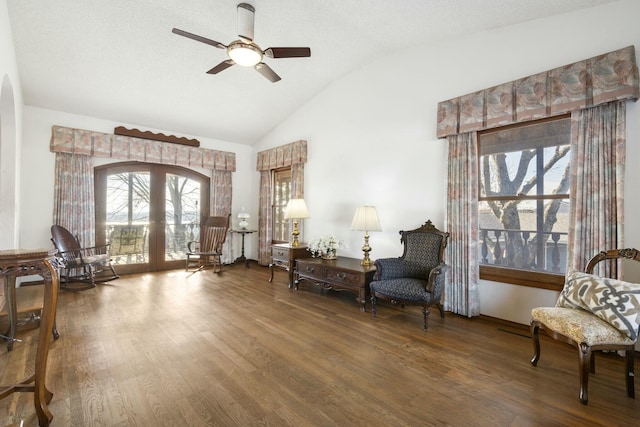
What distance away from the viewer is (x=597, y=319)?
196cm

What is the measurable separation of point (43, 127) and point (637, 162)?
7.53 m

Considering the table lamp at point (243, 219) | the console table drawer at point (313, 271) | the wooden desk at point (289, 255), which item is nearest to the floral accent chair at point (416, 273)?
the console table drawer at point (313, 271)

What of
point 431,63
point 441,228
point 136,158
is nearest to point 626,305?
point 441,228

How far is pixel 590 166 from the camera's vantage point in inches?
102

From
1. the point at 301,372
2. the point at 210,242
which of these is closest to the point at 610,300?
the point at 301,372

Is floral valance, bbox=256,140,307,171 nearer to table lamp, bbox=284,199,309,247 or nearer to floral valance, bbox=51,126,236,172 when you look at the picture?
floral valance, bbox=51,126,236,172

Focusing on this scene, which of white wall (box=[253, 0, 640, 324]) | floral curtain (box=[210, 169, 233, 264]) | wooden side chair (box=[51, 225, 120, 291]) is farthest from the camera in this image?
floral curtain (box=[210, 169, 233, 264])

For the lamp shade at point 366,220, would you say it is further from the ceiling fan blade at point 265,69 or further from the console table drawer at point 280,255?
the ceiling fan blade at point 265,69

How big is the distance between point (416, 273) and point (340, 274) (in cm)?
97

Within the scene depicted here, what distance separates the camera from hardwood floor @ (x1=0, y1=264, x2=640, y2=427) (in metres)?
1.69

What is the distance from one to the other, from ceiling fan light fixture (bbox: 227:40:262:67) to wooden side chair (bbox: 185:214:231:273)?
10.9 ft

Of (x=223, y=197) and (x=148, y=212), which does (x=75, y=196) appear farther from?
(x=223, y=197)

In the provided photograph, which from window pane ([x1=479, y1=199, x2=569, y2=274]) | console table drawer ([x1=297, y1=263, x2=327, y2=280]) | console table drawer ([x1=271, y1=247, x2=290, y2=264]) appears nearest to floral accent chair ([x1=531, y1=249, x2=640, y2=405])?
window pane ([x1=479, y1=199, x2=569, y2=274])

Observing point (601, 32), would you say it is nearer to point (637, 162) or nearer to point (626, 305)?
point (637, 162)
